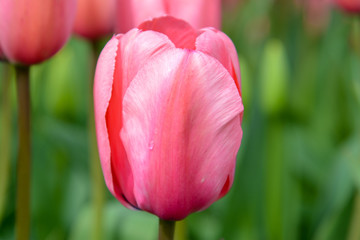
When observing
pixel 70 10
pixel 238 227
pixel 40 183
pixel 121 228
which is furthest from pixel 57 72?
pixel 70 10

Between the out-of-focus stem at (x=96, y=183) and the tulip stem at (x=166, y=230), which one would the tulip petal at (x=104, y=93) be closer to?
the tulip stem at (x=166, y=230)

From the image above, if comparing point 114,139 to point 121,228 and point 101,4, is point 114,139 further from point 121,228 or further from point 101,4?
point 121,228

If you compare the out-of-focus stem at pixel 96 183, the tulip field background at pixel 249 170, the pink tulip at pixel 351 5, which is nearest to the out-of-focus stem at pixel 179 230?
the tulip field background at pixel 249 170

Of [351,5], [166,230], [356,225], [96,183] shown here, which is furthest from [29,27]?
[351,5]

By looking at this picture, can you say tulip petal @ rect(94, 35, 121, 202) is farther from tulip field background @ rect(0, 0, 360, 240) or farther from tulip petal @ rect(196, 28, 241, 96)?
tulip field background @ rect(0, 0, 360, 240)

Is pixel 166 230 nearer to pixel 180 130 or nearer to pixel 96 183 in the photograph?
pixel 180 130

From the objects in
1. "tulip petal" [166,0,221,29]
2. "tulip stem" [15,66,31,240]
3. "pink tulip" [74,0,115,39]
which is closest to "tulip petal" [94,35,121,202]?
"tulip stem" [15,66,31,240]
